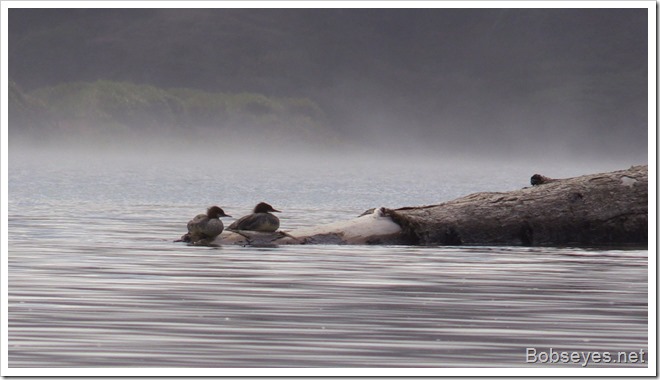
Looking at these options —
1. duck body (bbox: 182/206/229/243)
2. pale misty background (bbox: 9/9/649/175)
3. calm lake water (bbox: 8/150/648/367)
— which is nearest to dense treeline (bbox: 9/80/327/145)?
pale misty background (bbox: 9/9/649/175)

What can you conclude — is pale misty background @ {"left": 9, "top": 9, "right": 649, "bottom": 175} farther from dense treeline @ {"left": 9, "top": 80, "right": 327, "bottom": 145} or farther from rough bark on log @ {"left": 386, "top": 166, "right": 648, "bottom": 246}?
rough bark on log @ {"left": 386, "top": 166, "right": 648, "bottom": 246}

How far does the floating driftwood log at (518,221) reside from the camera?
940 inches

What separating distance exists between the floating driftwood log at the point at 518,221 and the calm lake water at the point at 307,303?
73 cm

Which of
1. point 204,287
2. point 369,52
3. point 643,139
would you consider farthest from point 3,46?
point 643,139

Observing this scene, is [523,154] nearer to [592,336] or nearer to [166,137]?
→ [166,137]

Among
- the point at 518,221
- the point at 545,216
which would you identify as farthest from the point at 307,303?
the point at 545,216

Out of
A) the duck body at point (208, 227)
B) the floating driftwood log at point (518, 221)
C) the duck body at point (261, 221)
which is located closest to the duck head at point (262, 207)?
the duck body at point (261, 221)

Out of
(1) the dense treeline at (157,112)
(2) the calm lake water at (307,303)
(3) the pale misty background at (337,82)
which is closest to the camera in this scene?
(2) the calm lake water at (307,303)

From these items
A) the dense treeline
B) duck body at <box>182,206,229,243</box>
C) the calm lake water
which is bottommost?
the calm lake water

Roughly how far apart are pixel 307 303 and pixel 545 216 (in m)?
9.16

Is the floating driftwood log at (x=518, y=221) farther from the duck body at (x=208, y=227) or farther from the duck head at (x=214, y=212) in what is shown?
the duck head at (x=214, y=212)

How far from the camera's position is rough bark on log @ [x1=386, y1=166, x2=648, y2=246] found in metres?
24.0

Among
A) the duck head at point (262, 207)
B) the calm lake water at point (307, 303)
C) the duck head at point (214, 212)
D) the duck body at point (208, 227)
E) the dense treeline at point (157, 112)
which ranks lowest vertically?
the calm lake water at point (307, 303)

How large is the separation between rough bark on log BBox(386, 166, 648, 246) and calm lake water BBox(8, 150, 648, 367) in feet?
Result: 2.83
